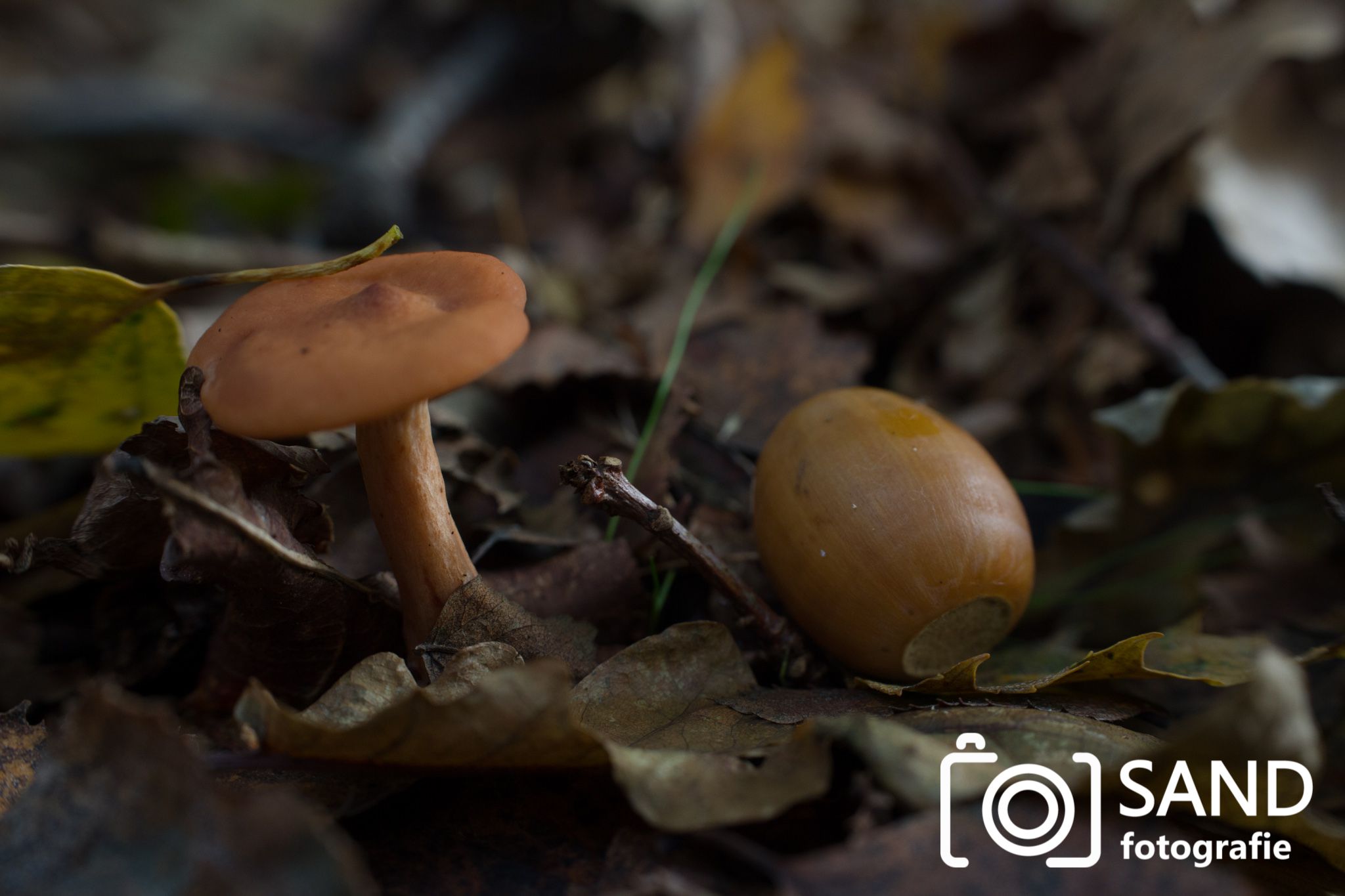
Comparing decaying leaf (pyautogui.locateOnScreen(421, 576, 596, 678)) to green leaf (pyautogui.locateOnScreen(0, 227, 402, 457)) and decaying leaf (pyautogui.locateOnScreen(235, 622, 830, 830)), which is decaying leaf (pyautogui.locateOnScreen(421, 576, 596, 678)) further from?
green leaf (pyautogui.locateOnScreen(0, 227, 402, 457))

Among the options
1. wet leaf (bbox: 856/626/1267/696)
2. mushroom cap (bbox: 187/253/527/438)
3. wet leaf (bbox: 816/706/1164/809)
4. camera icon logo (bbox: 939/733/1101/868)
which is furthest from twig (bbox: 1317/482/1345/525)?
mushroom cap (bbox: 187/253/527/438)

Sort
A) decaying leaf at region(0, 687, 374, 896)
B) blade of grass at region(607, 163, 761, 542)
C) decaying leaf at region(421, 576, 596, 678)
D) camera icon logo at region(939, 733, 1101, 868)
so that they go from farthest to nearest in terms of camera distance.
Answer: blade of grass at region(607, 163, 761, 542), decaying leaf at region(421, 576, 596, 678), camera icon logo at region(939, 733, 1101, 868), decaying leaf at region(0, 687, 374, 896)

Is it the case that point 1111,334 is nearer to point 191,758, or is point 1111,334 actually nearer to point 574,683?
point 574,683

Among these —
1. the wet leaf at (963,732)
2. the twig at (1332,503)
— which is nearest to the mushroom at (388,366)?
the wet leaf at (963,732)

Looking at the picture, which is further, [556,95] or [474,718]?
[556,95]

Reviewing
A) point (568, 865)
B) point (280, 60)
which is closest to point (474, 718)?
point (568, 865)

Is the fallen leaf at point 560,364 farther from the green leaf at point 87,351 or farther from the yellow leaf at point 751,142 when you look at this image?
the yellow leaf at point 751,142
